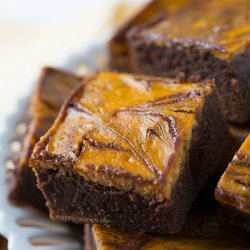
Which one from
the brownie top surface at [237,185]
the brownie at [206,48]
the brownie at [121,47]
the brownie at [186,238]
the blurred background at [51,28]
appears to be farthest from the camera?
the blurred background at [51,28]

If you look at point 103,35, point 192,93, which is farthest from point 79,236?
point 103,35

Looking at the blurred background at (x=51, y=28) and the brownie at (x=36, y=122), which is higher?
the blurred background at (x=51, y=28)

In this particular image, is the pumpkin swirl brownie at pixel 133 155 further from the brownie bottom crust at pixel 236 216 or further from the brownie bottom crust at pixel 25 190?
the brownie bottom crust at pixel 25 190

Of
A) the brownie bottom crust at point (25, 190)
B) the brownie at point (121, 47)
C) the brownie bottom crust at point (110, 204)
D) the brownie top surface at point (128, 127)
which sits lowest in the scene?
the brownie bottom crust at point (25, 190)

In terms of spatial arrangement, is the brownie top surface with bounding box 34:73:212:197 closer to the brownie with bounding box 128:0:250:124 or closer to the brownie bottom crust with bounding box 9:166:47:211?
the brownie with bounding box 128:0:250:124

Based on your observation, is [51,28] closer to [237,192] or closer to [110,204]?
[110,204]

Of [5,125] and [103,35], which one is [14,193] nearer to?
[5,125]

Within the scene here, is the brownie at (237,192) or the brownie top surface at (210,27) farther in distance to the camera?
the brownie top surface at (210,27)

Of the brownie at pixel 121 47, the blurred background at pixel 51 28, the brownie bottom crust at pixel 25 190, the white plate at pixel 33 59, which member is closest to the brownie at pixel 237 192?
the white plate at pixel 33 59

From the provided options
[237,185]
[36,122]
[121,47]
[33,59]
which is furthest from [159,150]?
[33,59]
